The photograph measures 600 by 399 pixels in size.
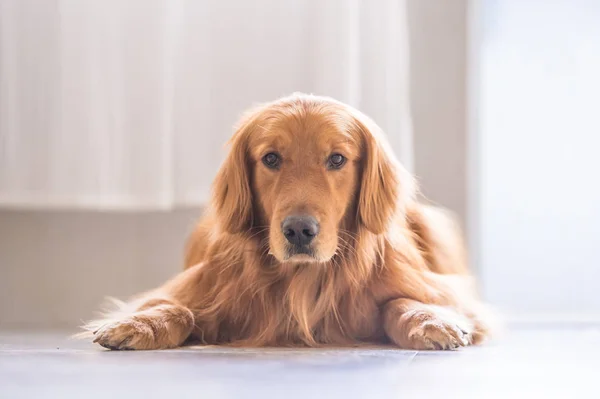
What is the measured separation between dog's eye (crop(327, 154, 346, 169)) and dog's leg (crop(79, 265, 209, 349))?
481mm

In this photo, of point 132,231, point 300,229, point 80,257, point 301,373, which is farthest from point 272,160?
point 80,257

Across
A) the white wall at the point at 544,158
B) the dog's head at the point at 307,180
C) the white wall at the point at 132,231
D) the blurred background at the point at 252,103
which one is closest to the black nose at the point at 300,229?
the dog's head at the point at 307,180

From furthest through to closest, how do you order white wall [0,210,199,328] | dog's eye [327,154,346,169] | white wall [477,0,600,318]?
white wall [0,210,199,328] < white wall [477,0,600,318] < dog's eye [327,154,346,169]

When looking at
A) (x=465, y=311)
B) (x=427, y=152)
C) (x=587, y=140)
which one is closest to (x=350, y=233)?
(x=465, y=311)

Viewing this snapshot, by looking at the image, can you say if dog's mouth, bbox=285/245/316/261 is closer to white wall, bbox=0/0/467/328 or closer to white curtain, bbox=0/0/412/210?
white curtain, bbox=0/0/412/210

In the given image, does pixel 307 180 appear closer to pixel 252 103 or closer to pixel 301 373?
pixel 301 373

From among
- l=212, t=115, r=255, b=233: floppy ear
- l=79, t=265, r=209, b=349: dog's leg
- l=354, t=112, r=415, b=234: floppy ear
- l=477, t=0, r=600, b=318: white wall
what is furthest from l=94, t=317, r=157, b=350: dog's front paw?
l=477, t=0, r=600, b=318: white wall

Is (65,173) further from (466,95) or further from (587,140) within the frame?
(587,140)

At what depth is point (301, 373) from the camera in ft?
4.99

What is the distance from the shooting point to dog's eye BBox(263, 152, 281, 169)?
1.96 metres

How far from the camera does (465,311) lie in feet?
6.84

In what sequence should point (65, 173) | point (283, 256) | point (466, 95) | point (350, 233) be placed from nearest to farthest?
1. point (283, 256)
2. point (350, 233)
3. point (65, 173)
4. point (466, 95)

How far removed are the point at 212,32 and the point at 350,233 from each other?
126cm

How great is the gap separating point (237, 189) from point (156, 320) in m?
0.38
